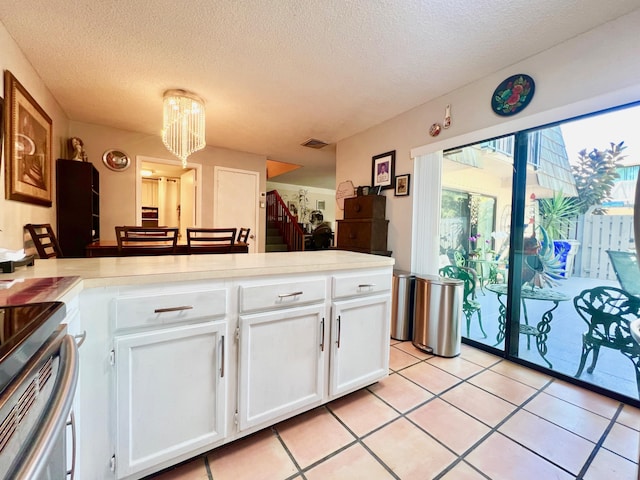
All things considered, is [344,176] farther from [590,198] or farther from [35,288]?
[35,288]

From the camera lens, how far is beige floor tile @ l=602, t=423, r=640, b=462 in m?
1.32

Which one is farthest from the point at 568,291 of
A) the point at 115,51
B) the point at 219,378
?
the point at 115,51

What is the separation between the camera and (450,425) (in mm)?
1507

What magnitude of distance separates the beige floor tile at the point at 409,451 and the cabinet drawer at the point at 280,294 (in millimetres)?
769

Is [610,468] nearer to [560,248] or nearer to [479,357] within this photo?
[479,357]

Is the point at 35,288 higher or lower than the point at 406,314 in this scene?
higher

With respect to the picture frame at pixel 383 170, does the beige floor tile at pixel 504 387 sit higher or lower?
lower

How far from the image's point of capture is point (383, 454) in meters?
1.31

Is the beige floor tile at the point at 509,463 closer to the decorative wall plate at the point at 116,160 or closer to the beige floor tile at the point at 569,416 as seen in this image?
the beige floor tile at the point at 569,416

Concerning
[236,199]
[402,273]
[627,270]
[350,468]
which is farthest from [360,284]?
[236,199]

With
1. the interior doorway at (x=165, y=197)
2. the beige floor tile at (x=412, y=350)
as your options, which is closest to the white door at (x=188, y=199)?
the interior doorway at (x=165, y=197)

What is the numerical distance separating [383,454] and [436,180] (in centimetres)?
243

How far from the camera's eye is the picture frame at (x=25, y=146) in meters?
2.01

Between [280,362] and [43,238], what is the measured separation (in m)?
2.78
